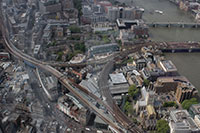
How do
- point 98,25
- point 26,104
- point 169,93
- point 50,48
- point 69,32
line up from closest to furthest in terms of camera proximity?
point 26,104, point 169,93, point 50,48, point 69,32, point 98,25

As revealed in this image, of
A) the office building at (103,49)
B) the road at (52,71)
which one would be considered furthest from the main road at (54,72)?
the office building at (103,49)

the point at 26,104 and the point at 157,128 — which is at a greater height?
the point at 26,104

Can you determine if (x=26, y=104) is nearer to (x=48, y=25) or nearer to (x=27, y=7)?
(x=48, y=25)

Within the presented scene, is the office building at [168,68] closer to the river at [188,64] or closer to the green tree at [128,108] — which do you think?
the river at [188,64]

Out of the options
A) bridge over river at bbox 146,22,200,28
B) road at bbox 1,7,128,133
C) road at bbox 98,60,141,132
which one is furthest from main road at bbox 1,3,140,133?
bridge over river at bbox 146,22,200,28

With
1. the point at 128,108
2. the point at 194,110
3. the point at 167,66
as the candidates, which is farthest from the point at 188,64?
the point at 128,108

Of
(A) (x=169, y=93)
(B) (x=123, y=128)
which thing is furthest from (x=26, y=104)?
(A) (x=169, y=93)

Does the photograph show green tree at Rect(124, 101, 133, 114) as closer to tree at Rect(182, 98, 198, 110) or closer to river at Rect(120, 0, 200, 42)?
tree at Rect(182, 98, 198, 110)
